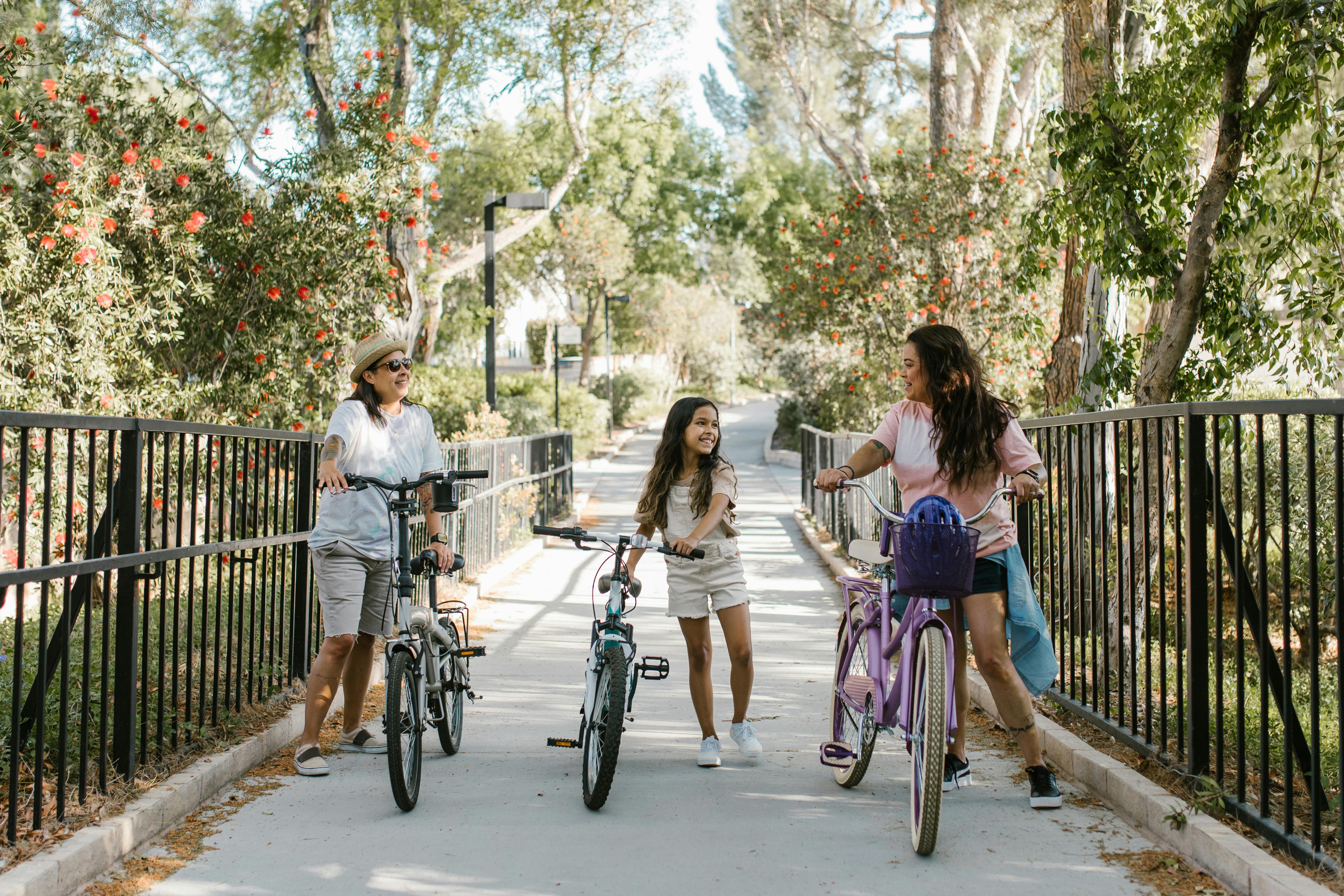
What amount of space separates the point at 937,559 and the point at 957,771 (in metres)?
1.12

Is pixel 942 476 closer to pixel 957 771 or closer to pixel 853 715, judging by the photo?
pixel 853 715

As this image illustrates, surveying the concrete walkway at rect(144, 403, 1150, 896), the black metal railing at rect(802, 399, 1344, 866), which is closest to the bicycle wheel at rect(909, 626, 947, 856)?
the concrete walkway at rect(144, 403, 1150, 896)

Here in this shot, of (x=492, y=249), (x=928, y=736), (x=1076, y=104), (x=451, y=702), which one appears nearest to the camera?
(x=928, y=736)

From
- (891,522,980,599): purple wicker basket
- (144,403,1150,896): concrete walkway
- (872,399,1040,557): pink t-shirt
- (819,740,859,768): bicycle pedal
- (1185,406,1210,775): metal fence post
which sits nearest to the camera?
(144,403,1150,896): concrete walkway

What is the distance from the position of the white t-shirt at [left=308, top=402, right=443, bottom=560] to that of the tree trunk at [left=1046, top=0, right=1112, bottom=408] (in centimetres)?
465

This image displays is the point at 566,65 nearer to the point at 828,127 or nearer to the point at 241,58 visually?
the point at 241,58

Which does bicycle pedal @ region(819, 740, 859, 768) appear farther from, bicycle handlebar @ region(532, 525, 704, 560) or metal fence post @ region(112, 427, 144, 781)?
metal fence post @ region(112, 427, 144, 781)

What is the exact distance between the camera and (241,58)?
17688 millimetres

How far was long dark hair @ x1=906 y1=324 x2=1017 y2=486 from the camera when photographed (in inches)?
175

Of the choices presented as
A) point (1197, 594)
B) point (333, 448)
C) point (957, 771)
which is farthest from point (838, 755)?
point (333, 448)

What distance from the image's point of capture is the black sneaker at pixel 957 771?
461 cm

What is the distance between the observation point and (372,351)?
517 centimetres

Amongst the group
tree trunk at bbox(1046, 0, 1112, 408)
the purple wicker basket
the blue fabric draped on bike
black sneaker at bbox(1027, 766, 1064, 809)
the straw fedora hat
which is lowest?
black sneaker at bbox(1027, 766, 1064, 809)

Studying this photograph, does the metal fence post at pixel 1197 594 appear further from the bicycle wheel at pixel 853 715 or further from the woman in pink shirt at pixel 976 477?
the bicycle wheel at pixel 853 715
